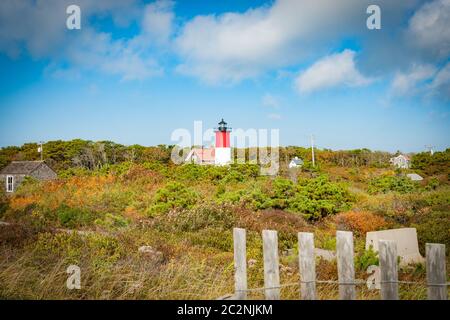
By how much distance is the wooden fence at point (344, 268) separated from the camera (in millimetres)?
2977

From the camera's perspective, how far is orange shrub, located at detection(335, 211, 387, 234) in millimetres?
11000

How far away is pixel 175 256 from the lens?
682 centimetres

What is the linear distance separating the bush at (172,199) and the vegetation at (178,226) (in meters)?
0.04

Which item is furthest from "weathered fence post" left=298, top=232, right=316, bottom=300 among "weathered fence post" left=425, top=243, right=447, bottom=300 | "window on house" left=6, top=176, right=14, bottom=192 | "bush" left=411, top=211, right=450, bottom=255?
"window on house" left=6, top=176, right=14, bottom=192

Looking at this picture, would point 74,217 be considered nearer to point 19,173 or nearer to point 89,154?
point 19,173

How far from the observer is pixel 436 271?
9.71ft

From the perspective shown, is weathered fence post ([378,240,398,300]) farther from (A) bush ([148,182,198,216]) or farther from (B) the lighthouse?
(B) the lighthouse

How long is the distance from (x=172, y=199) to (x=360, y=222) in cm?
625

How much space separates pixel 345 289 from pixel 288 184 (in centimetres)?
1115

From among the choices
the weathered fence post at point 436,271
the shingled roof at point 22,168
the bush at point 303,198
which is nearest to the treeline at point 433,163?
the bush at point 303,198

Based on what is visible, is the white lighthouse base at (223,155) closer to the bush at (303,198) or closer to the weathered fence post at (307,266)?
the bush at (303,198)

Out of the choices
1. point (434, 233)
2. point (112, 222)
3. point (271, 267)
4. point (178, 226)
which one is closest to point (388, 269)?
point (271, 267)
